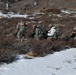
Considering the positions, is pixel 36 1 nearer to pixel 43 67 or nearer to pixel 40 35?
pixel 40 35

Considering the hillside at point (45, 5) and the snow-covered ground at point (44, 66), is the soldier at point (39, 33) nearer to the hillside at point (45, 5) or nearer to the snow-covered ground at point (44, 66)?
the snow-covered ground at point (44, 66)

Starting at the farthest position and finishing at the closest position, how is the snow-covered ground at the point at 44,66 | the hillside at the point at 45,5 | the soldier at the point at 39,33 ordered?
the hillside at the point at 45,5, the soldier at the point at 39,33, the snow-covered ground at the point at 44,66

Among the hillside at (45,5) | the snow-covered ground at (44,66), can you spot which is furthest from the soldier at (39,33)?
the hillside at (45,5)

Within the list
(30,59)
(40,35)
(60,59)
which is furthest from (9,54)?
(40,35)

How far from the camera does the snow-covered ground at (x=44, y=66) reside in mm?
11039

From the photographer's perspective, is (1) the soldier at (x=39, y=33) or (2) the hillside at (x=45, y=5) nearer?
(1) the soldier at (x=39, y=33)

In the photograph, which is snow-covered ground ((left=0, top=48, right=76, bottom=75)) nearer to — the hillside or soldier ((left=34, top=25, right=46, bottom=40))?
soldier ((left=34, top=25, right=46, bottom=40))

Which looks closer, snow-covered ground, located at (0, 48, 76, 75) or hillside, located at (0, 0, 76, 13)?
snow-covered ground, located at (0, 48, 76, 75)

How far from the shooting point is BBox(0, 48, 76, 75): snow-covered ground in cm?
1104

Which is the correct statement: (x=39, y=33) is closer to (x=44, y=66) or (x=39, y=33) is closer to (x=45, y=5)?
(x=44, y=66)

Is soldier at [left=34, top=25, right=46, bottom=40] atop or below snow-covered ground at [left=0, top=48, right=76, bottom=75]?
below

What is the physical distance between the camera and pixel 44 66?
11930 mm

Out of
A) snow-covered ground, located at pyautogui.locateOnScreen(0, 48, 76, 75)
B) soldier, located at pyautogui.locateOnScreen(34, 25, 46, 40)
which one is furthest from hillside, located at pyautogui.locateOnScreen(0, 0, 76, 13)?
snow-covered ground, located at pyautogui.locateOnScreen(0, 48, 76, 75)

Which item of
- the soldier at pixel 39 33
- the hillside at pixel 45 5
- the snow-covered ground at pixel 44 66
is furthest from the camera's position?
the hillside at pixel 45 5
